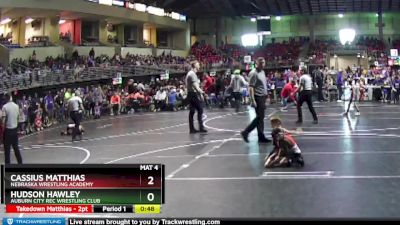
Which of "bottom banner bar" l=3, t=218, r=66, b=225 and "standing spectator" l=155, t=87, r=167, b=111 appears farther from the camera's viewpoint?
"standing spectator" l=155, t=87, r=167, b=111

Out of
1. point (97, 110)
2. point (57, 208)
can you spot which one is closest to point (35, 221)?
point (57, 208)

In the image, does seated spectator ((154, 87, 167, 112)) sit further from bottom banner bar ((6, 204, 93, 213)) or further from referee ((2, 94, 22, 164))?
bottom banner bar ((6, 204, 93, 213))

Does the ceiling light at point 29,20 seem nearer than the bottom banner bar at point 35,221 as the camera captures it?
No

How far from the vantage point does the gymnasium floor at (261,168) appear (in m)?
5.52

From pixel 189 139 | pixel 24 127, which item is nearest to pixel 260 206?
pixel 189 139
